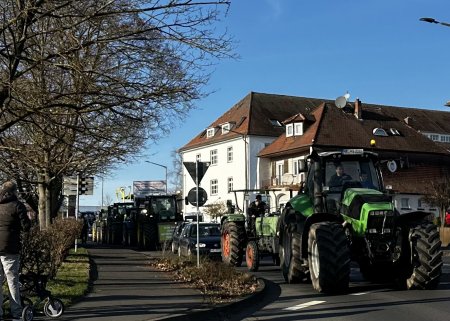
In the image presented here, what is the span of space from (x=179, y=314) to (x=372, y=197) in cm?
542

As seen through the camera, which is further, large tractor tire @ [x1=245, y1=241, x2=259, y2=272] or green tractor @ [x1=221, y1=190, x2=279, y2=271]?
large tractor tire @ [x1=245, y1=241, x2=259, y2=272]

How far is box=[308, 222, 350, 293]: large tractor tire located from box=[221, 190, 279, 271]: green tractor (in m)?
4.25

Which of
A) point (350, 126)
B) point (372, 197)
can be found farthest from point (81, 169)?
point (350, 126)

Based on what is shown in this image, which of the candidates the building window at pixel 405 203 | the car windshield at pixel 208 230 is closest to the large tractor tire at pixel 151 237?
the car windshield at pixel 208 230

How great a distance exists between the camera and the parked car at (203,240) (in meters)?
23.0

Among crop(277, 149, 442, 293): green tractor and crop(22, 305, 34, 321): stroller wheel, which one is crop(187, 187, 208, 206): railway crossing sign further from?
crop(22, 305, 34, 321): stroller wheel

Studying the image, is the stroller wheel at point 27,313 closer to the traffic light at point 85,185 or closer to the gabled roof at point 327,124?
the traffic light at point 85,185

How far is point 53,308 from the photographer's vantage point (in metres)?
9.02

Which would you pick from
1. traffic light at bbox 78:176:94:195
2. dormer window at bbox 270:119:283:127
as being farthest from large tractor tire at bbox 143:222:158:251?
dormer window at bbox 270:119:283:127

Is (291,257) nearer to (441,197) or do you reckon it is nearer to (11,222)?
(11,222)

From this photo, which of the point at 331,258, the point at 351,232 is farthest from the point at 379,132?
the point at 331,258

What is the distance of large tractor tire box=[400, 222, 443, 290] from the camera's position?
12.5 m

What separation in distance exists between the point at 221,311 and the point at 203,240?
43.1ft

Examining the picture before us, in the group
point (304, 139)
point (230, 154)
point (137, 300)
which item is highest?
point (304, 139)
